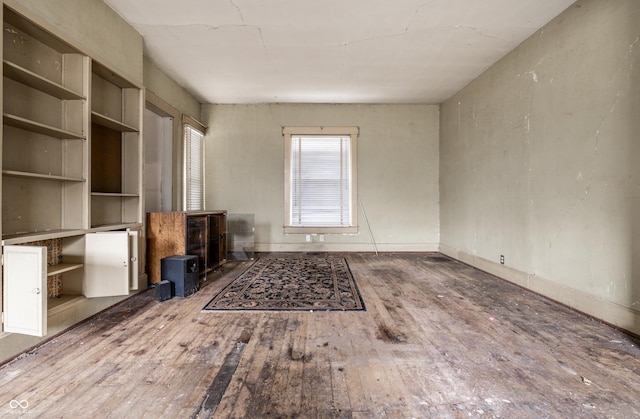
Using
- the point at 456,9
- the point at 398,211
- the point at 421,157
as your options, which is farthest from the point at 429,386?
the point at 421,157

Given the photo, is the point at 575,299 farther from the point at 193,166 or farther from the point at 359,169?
the point at 193,166

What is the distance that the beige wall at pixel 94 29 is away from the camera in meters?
2.04

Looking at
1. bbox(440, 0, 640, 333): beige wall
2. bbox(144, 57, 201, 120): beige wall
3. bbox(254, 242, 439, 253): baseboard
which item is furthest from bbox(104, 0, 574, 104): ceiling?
bbox(254, 242, 439, 253): baseboard

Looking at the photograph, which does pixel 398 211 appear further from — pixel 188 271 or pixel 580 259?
pixel 188 271

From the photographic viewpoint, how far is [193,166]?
5.00 m

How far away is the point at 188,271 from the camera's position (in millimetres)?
3049

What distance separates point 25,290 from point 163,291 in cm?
119

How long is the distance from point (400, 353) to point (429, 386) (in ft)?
1.11

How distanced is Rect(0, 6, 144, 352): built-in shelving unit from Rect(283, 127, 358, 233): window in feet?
9.53

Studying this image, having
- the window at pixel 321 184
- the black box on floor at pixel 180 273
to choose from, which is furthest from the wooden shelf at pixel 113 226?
the window at pixel 321 184

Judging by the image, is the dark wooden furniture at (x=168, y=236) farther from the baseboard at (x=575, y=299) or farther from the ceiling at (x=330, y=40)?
the baseboard at (x=575, y=299)

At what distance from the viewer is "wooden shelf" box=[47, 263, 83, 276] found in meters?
2.04

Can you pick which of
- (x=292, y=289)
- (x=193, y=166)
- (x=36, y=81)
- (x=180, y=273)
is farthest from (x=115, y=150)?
(x=292, y=289)

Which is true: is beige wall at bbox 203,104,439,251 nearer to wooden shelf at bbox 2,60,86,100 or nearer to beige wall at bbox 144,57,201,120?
beige wall at bbox 144,57,201,120
